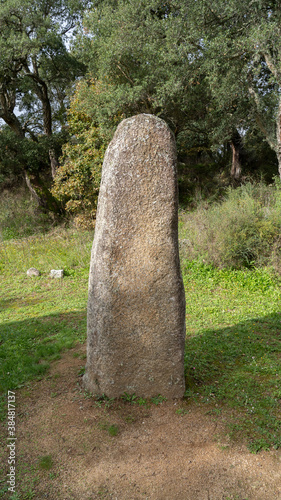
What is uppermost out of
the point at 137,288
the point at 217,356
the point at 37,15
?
the point at 37,15

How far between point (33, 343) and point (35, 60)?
15402mm

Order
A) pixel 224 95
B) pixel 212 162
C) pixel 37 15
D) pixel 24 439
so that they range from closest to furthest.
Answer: pixel 24 439 < pixel 224 95 < pixel 37 15 < pixel 212 162

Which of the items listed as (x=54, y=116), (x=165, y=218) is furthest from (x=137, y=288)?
(x=54, y=116)

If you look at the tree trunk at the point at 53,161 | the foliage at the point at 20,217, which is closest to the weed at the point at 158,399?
the foliage at the point at 20,217

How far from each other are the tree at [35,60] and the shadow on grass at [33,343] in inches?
491

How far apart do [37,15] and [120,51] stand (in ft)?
18.2

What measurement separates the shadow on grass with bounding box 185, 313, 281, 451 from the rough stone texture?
0.64 m

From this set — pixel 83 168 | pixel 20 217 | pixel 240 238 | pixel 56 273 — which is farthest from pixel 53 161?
pixel 240 238

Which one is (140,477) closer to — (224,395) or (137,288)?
(224,395)

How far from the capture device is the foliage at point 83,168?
13.7 metres

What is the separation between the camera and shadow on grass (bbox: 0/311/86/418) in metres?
4.18

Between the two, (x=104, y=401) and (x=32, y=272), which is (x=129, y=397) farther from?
(x=32, y=272)

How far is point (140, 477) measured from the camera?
2.74m

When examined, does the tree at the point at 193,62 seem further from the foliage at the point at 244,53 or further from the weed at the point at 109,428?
the weed at the point at 109,428
